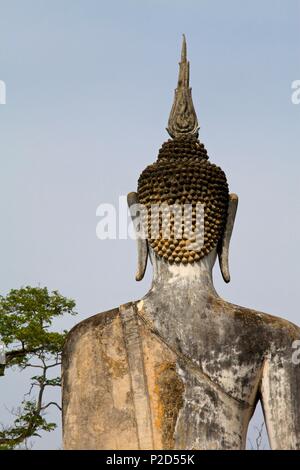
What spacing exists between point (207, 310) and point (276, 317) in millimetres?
584

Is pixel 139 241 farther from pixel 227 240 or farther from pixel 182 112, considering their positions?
pixel 182 112

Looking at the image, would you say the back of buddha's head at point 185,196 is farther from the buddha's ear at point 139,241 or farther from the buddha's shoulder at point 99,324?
the buddha's shoulder at point 99,324

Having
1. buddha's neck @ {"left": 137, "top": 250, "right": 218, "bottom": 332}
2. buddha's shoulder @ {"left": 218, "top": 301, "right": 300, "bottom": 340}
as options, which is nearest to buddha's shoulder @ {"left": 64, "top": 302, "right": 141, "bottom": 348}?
buddha's neck @ {"left": 137, "top": 250, "right": 218, "bottom": 332}

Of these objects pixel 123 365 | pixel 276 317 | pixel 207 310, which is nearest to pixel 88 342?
pixel 123 365

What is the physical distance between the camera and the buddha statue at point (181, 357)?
300 inches

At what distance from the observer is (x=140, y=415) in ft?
25.0

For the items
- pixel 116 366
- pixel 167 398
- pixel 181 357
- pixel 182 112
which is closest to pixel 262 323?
pixel 181 357

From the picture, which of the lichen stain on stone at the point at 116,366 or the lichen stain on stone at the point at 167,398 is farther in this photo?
the lichen stain on stone at the point at 116,366

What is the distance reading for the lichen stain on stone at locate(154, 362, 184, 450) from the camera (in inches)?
297

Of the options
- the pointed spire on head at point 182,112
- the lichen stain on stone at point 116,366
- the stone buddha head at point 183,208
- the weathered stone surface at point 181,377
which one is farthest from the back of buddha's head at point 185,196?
the lichen stain on stone at point 116,366

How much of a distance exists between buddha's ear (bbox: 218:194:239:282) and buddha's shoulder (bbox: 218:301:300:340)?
1.70 feet

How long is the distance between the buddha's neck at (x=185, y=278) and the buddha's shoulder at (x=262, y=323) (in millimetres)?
261

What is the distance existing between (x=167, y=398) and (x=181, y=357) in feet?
1.17

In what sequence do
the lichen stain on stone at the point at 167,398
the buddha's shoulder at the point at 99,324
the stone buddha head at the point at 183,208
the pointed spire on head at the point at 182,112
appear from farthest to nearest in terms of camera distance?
the pointed spire on head at the point at 182,112 → the stone buddha head at the point at 183,208 → the buddha's shoulder at the point at 99,324 → the lichen stain on stone at the point at 167,398
